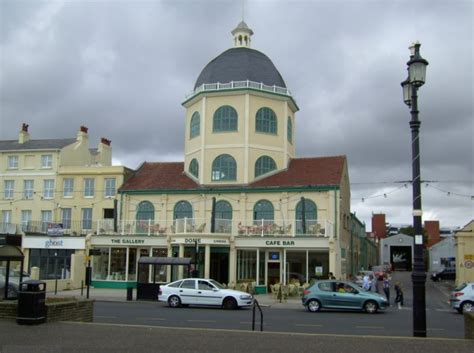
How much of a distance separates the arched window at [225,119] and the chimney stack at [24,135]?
16.9 m

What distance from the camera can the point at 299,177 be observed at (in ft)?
118

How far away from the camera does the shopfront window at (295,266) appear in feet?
109

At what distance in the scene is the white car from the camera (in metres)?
23.7

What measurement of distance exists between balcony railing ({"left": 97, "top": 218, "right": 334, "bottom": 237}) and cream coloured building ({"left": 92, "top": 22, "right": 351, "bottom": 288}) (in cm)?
6

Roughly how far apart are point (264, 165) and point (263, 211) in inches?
139

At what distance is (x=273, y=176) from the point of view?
36.9m

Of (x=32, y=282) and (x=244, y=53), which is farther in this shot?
(x=244, y=53)

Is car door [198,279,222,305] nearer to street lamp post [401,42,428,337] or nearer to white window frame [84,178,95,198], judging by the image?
street lamp post [401,42,428,337]

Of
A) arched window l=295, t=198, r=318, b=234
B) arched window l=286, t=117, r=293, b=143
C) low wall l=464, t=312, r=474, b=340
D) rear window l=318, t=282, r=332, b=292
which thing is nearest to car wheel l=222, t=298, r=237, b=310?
rear window l=318, t=282, r=332, b=292

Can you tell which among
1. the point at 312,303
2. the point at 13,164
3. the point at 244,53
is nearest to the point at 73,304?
the point at 312,303

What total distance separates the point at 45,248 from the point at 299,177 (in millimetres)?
17842

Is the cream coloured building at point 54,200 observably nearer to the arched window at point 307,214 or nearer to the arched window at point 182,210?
the arched window at point 182,210

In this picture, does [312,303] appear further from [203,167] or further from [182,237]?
[203,167]

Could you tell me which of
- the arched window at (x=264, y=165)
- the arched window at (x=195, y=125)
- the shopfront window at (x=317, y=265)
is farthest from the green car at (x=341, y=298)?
the arched window at (x=195, y=125)
